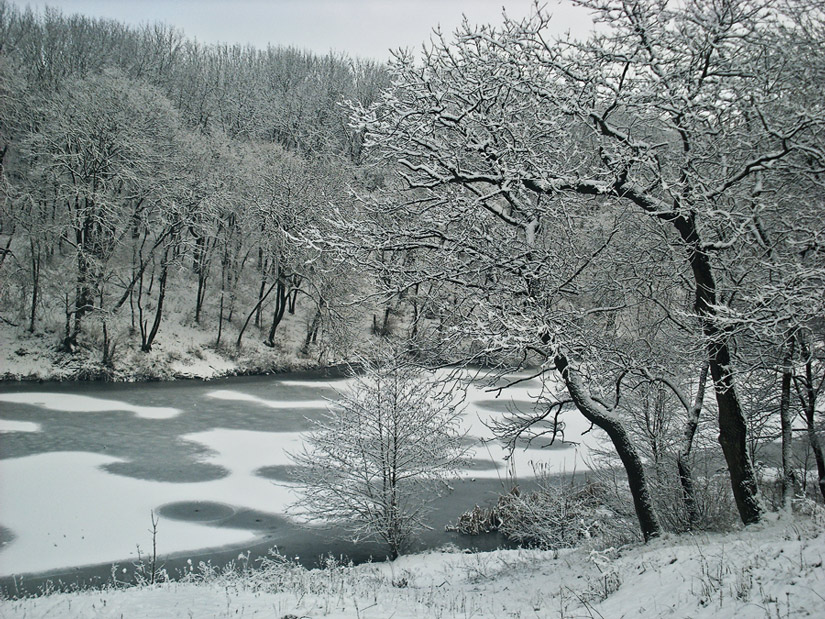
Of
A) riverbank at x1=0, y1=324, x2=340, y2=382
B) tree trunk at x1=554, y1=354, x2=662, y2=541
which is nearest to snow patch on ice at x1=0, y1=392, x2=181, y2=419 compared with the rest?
riverbank at x1=0, y1=324, x2=340, y2=382

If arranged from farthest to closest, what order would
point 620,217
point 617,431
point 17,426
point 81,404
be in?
point 81,404, point 17,426, point 620,217, point 617,431

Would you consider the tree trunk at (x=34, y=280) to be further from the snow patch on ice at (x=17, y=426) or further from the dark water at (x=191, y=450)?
the snow patch on ice at (x=17, y=426)

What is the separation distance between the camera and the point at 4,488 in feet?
52.0

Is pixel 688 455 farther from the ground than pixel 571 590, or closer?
farther from the ground

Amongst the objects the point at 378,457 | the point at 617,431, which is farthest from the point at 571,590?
the point at 378,457

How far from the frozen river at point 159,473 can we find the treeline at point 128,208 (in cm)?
623

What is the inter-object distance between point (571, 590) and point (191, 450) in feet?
56.1

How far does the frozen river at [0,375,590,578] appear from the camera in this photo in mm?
14102

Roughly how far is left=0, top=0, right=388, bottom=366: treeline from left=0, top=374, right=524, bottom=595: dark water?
5041mm

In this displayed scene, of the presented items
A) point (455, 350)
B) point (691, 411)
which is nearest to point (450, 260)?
point (455, 350)

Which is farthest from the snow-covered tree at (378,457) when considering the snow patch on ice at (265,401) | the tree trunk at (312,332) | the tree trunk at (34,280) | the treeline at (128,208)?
the tree trunk at (34,280)

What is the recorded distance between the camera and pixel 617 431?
7359 millimetres

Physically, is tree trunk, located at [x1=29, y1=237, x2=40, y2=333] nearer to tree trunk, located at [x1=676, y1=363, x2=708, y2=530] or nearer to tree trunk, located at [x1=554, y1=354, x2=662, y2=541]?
tree trunk, located at [x1=554, y1=354, x2=662, y2=541]

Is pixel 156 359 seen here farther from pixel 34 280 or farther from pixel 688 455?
pixel 688 455
